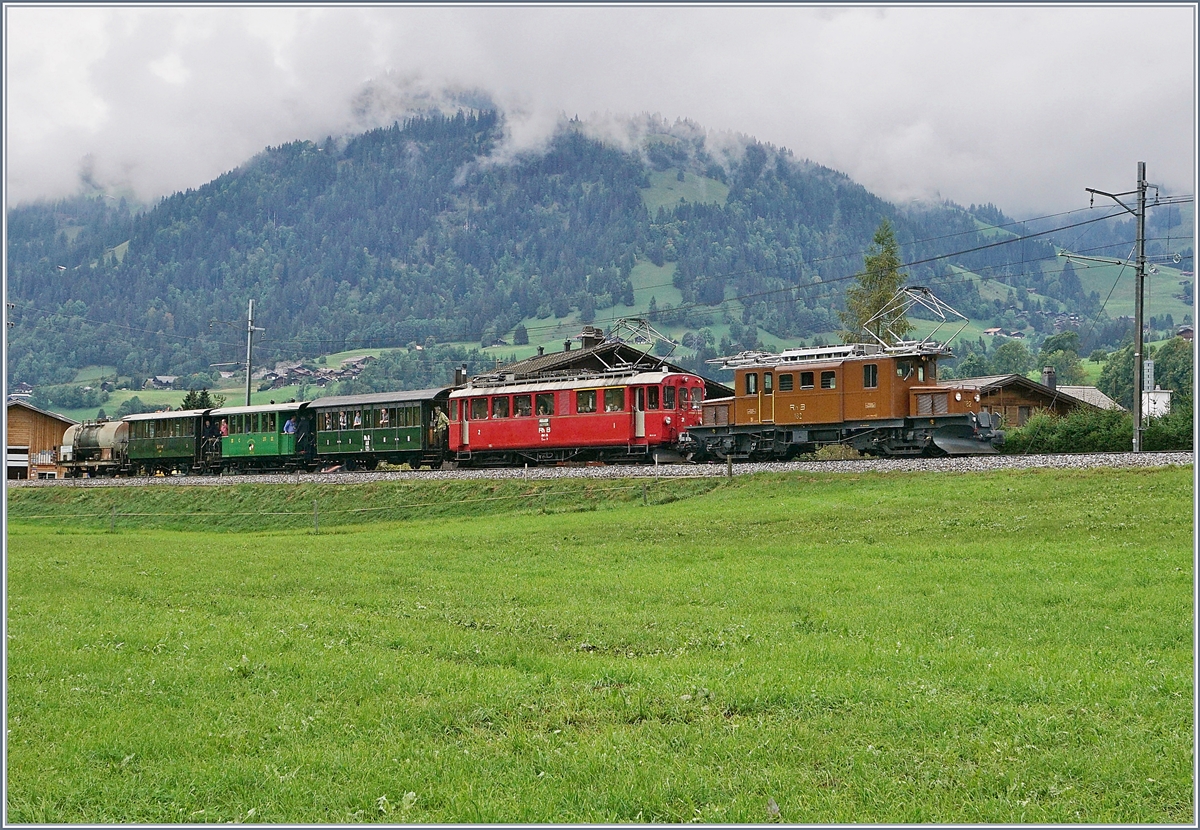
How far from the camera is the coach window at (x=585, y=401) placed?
139 feet

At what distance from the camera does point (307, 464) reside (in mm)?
55344

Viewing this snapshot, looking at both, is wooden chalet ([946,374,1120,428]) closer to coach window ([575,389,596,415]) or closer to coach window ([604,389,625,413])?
coach window ([604,389,625,413])

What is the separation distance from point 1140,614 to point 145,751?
11897 millimetres

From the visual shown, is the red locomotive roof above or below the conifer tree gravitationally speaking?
below

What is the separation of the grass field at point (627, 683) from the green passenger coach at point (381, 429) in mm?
26248

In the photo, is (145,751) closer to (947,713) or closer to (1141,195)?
(947,713)

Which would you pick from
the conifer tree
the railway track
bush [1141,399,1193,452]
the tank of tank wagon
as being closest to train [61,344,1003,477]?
the railway track

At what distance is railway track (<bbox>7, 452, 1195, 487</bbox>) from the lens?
1230 inches

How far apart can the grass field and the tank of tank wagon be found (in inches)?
1781

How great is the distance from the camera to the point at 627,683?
35.2 ft

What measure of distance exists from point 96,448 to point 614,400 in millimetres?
40162

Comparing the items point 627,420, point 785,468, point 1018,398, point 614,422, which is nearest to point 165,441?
point 614,422

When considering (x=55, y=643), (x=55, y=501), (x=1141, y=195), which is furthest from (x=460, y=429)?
(x=55, y=643)

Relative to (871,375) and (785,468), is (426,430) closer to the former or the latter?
(785,468)
